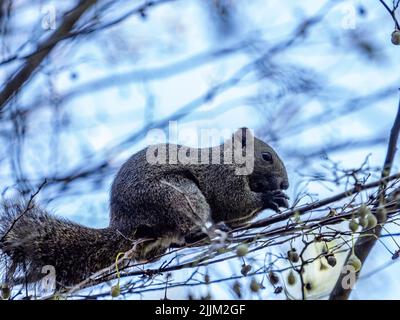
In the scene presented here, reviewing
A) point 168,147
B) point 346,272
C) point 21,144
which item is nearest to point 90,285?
point 21,144

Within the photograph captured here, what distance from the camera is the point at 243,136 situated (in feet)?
17.5

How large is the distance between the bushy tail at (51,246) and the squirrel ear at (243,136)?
1479 mm

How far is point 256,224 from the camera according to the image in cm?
349

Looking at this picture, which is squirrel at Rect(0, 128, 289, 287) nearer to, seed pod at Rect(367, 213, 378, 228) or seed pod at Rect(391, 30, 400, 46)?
seed pod at Rect(367, 213, 378, 228)

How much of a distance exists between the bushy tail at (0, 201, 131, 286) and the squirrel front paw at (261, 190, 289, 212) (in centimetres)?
126

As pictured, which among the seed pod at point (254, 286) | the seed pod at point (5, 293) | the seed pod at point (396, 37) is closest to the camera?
the seed pod at point (254, 286)

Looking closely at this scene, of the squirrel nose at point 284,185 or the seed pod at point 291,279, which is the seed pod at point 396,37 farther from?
the squirrel nose at point 284,185

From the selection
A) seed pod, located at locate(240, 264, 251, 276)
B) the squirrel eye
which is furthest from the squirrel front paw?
seed pod, located at locate(240, 264, 251, 276)

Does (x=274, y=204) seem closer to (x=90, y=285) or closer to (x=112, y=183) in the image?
(x=112, y=183)

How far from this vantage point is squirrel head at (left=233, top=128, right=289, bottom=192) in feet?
17.2

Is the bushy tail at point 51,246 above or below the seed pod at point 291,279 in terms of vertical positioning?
above

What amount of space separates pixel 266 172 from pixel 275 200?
0.38 meters

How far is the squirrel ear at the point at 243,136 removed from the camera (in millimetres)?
5324

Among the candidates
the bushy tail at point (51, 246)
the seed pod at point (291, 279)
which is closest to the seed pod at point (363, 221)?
the seed pod at point (291, 279)
